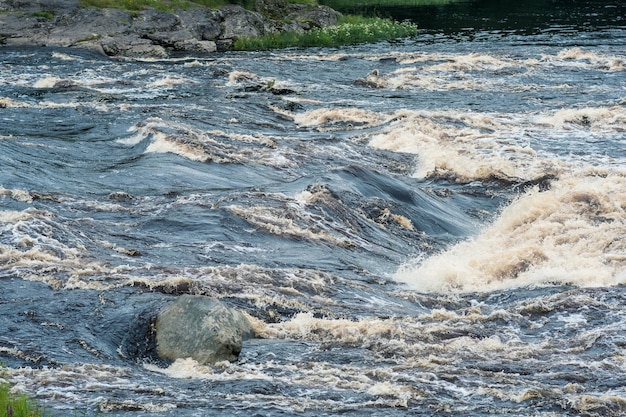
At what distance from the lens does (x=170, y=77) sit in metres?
41.6

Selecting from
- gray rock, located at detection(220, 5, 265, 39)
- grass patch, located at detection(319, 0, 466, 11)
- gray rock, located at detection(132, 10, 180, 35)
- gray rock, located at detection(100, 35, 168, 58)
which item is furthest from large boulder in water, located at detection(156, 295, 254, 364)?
grass patch, located at detection(319, 0, 466, 11)

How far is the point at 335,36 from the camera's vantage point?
56.9m

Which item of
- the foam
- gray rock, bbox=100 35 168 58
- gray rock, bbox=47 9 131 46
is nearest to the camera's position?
the foam

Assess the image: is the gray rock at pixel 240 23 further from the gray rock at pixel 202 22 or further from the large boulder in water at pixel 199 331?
the large boulder in water at pixel 199 331

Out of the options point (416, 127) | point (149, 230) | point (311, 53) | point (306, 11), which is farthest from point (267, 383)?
point (306, 11)

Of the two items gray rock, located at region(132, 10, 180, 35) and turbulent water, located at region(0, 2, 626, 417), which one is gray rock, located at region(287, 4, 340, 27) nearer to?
gray rock, located at region(132, 10, 180, 35)

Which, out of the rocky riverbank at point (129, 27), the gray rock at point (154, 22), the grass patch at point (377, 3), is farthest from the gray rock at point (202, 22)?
the grass patch at point (377, 3)

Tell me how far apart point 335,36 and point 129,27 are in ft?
42.7

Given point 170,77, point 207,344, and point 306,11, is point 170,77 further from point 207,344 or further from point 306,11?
point 207,344

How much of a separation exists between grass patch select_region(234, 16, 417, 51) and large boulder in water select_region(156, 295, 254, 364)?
A: 138 feet

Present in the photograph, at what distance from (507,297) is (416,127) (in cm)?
1507

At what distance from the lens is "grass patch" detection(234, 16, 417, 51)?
54.6 meters

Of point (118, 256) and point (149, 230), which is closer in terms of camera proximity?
point (118, 256)

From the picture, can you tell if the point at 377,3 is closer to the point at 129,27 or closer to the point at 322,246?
the point at 129,27
